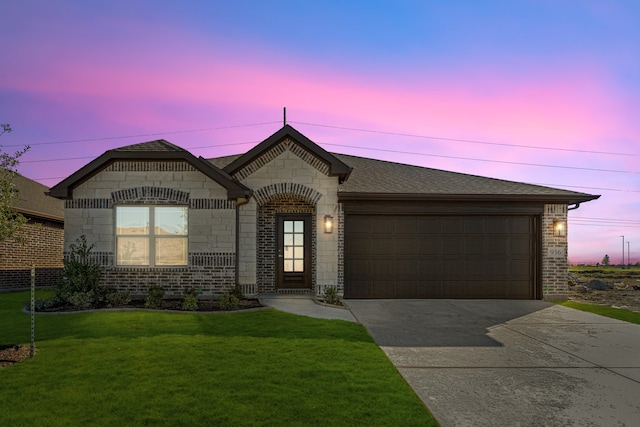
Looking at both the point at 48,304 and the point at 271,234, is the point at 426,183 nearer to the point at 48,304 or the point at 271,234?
the point at 271,234

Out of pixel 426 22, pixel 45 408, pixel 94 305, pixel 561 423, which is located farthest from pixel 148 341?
pixel 426 22

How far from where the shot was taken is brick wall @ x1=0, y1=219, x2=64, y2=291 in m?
15.3

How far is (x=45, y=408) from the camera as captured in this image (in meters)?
4.40

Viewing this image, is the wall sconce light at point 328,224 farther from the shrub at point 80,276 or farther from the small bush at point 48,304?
the small bush at point 48,304

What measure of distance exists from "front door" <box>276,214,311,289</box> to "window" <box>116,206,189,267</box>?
3.10m

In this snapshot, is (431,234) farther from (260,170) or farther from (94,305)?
(94,305)

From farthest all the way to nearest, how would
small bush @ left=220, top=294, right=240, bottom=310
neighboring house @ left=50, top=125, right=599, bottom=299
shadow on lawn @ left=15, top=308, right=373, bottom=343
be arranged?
neighboring house @ left=50, top=125, right=599, bottom=299 → small bush @ left=220, top=294, right=240, bottom=310 → shadow on lawn @ left=15, top=308, right=373, bottom=343

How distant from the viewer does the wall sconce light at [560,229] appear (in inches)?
510

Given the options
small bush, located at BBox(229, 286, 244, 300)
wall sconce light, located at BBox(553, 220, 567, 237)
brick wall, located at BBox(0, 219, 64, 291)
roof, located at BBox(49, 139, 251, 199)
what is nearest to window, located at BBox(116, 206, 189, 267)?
roof, located at BBox(49, 139, 251, 199)

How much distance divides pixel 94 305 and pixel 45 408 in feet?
21.9

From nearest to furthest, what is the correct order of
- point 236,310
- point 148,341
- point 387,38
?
point 148,341 → point 236,310 → point 387,38

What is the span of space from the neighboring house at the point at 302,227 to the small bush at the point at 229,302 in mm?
1163

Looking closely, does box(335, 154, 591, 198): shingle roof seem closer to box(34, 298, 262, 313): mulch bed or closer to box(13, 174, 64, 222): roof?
box(34, 298, 262, 313): mulch bed

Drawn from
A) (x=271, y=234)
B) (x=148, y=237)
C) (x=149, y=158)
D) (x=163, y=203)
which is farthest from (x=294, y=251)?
(x=149, y=158)
